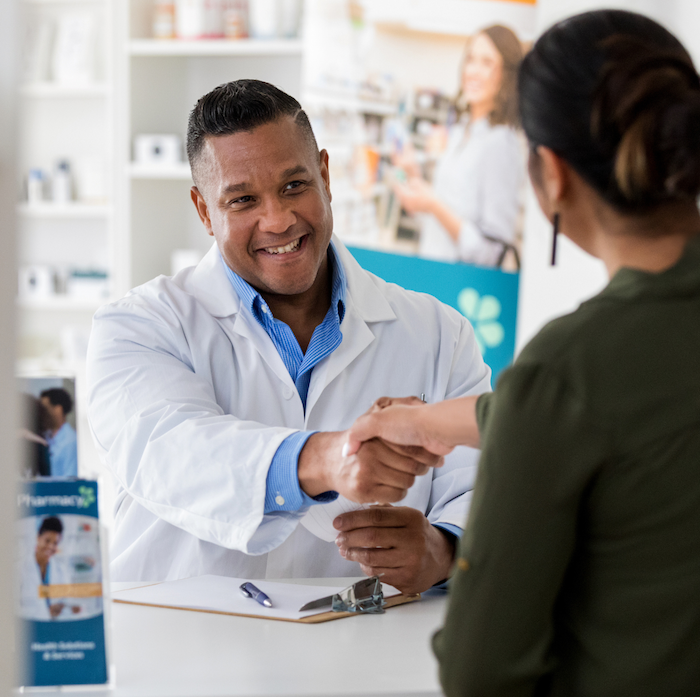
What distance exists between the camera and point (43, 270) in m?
4.07

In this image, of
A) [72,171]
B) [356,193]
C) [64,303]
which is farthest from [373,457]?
[72,171]

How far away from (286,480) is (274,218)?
586 mm

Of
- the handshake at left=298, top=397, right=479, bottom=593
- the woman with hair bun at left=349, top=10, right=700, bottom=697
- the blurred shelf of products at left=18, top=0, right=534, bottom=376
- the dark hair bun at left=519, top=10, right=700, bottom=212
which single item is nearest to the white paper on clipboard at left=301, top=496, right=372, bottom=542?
the handshake at left=298, top=397, right=479, bottom=593

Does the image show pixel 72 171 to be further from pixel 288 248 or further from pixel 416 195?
pixel 288 248

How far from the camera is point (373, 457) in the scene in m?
1.21

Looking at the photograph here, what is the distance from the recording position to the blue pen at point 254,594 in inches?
45.7

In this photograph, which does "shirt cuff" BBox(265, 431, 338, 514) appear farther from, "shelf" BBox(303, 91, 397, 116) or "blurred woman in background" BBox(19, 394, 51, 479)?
"shelf" BBox(303, 91, 397, 116)

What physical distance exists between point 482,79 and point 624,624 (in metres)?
2.72

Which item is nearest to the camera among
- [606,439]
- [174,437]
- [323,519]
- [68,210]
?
[606,439]

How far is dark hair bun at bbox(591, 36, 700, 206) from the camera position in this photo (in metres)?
0.72

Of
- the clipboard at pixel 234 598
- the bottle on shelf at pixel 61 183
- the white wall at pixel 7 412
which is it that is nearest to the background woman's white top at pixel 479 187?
the bottle on shelf at pixel 61 183

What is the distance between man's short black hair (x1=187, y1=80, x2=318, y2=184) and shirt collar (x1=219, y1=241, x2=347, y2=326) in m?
0.22

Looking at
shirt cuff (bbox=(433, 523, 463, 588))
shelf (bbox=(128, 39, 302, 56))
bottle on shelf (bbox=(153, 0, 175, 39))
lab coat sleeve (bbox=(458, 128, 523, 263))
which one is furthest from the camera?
bottle on shelf (bbox=(153, 0, 175, 39))

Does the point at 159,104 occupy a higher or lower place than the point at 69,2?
lower
